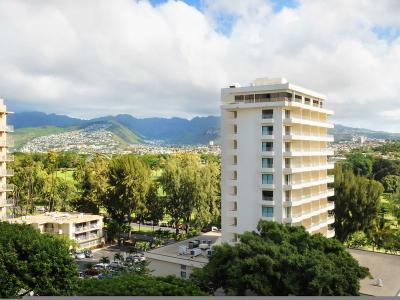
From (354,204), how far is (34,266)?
18539 millimetres

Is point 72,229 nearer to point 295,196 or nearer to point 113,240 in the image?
point 113,240

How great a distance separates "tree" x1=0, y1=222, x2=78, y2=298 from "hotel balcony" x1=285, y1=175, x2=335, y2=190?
1024 cm

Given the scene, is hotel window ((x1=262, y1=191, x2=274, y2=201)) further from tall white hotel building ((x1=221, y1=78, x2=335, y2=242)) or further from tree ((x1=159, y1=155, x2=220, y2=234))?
tree ((x1=159, y1=155, x2=220, y2=234))

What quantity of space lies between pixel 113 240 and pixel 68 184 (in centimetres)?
730

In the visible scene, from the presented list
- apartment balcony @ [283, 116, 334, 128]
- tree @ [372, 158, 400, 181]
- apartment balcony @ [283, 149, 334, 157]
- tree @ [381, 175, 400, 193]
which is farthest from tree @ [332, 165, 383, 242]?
tree @ [372, 158, 400, 181]

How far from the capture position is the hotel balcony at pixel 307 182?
67.3 feet

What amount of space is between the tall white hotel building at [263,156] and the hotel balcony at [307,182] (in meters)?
0.05

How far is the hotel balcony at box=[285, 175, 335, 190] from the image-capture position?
20516 mm

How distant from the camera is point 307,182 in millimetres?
22391

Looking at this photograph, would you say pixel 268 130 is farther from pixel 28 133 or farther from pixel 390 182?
pixel 28 133

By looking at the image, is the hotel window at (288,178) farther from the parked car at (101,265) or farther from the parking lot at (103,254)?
the parking lot at (103,254)

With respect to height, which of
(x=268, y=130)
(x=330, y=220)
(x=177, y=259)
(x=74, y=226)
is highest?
(x=268, y=130)

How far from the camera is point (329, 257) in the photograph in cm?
1354

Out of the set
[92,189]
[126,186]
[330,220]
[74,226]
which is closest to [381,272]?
[330,220]
